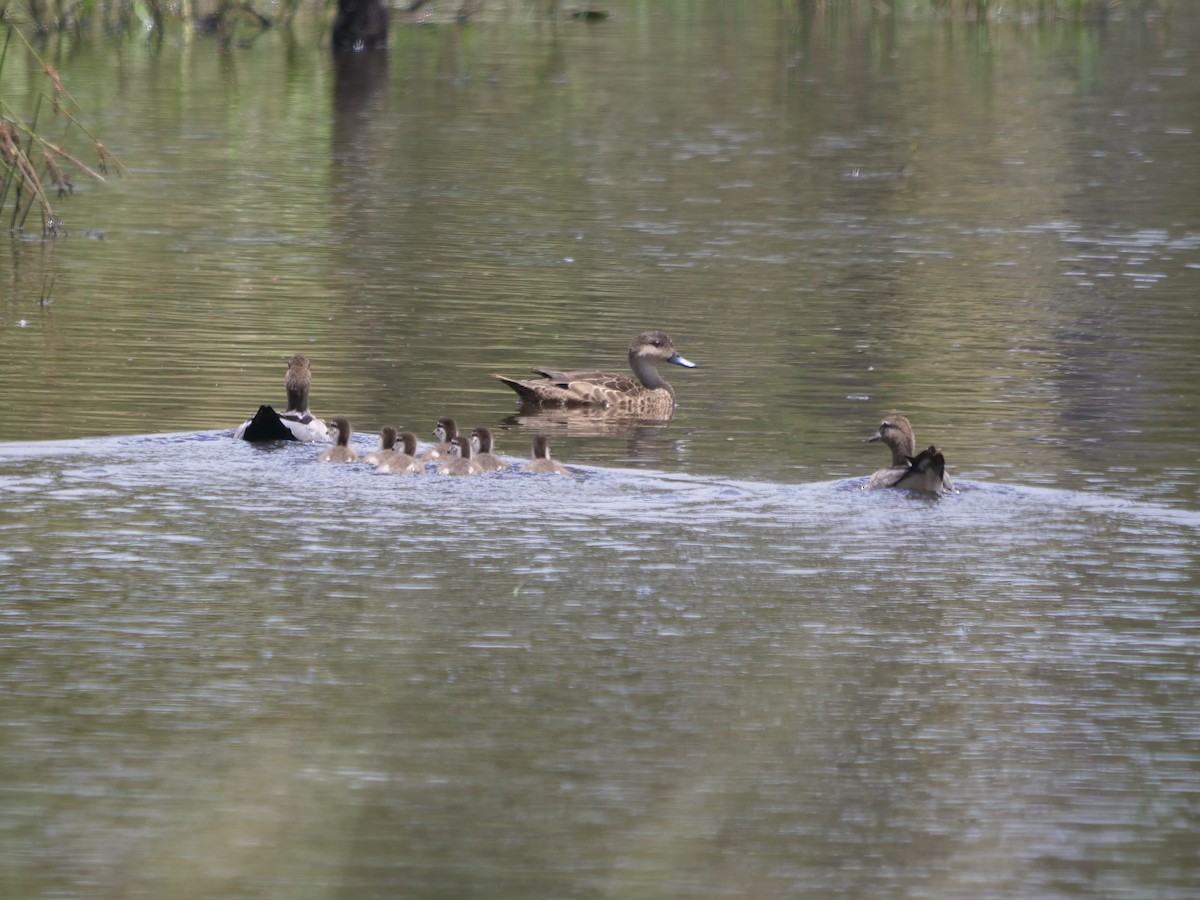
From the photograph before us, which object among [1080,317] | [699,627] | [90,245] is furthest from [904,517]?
[90,245]

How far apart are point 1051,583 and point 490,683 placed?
2.72 m

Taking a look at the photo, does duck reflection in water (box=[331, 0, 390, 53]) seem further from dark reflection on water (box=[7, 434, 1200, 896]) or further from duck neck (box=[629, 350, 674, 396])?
dark reflection on water (box=[7, 434, 1200, 896])

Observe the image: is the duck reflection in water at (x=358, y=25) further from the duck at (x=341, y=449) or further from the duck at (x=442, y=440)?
the duck at (x=341, y=449)

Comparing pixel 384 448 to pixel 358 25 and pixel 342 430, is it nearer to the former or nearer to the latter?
pixel 342 430

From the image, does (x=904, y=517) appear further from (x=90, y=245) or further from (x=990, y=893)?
(x=90, y=245)

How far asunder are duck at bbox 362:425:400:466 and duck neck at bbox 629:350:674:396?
2963mm

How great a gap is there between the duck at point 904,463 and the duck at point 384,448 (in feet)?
7.67

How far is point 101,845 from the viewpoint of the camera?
22.0ft

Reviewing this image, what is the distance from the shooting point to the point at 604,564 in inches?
396

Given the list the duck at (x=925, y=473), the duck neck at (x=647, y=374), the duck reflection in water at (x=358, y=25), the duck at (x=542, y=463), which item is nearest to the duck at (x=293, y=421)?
the duck at (x=542, y=463)

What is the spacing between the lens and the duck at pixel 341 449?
1212 centimetres

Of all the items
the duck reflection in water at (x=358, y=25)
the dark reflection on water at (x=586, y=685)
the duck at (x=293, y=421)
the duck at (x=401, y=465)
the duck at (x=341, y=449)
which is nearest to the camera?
the dark reflection on water at (x=586, y=685)

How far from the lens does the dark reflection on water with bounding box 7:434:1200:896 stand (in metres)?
6.79

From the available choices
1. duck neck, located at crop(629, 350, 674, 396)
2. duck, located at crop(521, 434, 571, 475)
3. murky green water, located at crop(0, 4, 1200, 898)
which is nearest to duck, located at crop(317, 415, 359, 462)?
murky green water, located at crop(0, 4, 1200, 898)
